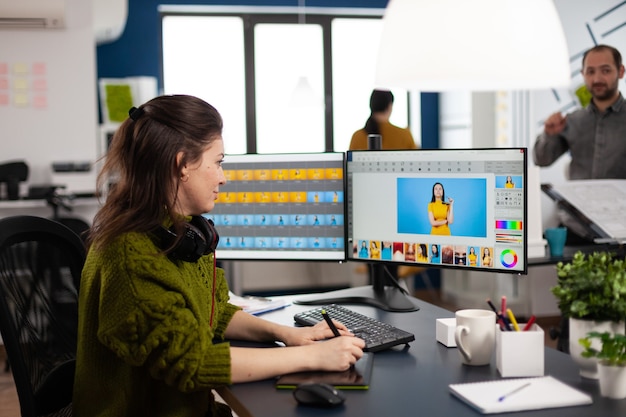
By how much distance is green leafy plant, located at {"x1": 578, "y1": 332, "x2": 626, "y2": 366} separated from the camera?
1289 millimetres

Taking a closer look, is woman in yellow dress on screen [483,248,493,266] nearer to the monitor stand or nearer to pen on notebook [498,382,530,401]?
the monitor stand

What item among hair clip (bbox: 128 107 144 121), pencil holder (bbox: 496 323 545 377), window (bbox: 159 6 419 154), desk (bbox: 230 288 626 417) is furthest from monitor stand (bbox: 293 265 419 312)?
window (bbox: 159 6 419 154)

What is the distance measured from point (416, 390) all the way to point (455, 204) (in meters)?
0.74

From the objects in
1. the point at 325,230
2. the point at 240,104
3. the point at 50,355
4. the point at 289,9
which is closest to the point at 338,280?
the point at 240,104

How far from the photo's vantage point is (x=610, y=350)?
51.1 inches

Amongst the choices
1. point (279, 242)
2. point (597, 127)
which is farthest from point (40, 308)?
point (597, 127)

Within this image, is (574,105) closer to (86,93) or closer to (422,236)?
(86,93)

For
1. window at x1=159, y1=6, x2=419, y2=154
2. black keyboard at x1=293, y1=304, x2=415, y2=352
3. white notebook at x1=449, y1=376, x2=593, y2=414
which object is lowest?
white notebook at x1=449, y1=376, x2=593, y2=414

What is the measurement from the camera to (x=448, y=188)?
2.05 metres

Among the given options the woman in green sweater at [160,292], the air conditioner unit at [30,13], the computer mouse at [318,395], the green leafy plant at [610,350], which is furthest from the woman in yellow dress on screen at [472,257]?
the air conditioner unit at [30,13]

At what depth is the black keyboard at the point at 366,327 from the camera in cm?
168

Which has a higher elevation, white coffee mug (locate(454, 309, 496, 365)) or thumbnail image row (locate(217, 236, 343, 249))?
thumbnail image row (locate(217, 236, 343, 249))

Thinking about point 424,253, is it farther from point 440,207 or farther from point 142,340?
point 142,340

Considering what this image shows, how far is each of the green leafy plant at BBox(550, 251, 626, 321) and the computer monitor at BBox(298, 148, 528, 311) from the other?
0.51 m
